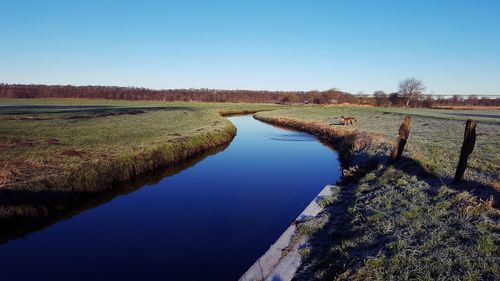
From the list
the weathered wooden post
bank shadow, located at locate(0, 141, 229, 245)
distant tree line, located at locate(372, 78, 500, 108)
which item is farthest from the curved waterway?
distant tree line, located at locate(372, 78, 500, 108)

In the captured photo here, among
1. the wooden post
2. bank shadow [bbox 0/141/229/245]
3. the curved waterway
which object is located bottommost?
the curved waterway

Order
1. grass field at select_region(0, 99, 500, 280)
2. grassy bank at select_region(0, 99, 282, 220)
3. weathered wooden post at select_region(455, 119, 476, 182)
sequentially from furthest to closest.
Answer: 1. grassy bank at select_region(0, 99, 282, 220)
2. weathered wooden post at select_region(455, 119, 476, 182)
3. grass field at select_region(0, 99, 500, 280)

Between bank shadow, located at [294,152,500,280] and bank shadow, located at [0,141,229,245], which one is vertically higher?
bank shadow, located at [294,152,500,280]

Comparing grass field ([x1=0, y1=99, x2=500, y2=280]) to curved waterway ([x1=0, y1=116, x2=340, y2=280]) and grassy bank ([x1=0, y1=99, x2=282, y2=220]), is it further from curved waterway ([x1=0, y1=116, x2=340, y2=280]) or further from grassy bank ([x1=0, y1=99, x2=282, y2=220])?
curved waterway ([x1=0, y1=116, x2=340, y2=280])

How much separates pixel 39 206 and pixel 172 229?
4.68 metres

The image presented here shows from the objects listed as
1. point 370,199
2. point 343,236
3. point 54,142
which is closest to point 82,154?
point 54,142

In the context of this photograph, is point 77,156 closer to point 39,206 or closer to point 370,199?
point 39,206

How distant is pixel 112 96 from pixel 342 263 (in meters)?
128

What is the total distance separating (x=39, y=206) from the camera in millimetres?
12500

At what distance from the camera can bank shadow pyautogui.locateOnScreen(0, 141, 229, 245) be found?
37.3 ft

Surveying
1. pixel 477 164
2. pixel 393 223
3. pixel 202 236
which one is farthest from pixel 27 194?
pixel 477 164

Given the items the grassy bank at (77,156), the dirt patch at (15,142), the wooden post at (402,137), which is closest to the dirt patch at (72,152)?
the grassy bank at (77,156)

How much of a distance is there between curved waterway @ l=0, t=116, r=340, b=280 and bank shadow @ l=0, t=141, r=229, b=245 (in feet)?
0.49

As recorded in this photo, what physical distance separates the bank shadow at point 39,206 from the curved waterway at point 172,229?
148mm
